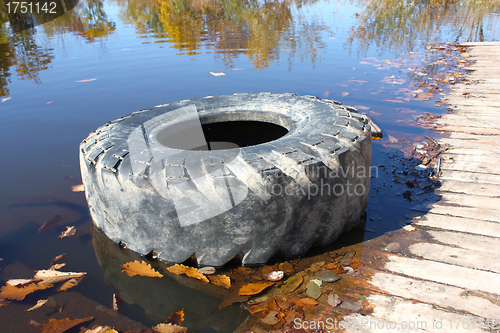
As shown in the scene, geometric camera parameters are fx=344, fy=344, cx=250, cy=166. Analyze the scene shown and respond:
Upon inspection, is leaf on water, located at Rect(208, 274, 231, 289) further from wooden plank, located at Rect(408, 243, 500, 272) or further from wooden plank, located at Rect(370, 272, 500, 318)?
wooden plank, located at Rect(408, 243, 500, 272)

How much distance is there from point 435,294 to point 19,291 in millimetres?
2231

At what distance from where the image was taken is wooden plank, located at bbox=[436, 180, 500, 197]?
2527 mm

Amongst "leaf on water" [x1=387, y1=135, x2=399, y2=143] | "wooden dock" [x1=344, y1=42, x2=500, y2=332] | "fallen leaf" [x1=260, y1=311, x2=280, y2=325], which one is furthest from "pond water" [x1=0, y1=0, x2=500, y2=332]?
"wooden dock" [x1=344, y1=42, x2=500, y2=332]

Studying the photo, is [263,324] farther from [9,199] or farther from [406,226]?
[9,199]

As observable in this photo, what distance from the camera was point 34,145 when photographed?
13.3 ft

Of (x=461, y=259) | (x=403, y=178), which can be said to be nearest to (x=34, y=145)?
(x=403, y=178)

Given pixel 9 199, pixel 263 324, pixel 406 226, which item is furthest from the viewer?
pixel 9 199

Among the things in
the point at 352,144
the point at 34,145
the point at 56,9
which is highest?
the point at 56,9

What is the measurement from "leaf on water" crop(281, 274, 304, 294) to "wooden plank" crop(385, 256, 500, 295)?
493 millimetres

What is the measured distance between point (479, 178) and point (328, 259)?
162 cm

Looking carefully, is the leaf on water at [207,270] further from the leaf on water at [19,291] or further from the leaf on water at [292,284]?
the leaf on water at [19,291]

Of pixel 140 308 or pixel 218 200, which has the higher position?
pixel 218 200

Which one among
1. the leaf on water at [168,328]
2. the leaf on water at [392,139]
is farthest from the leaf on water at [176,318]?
the leaf on water at [392,139]

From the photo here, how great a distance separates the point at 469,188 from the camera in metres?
2.61
